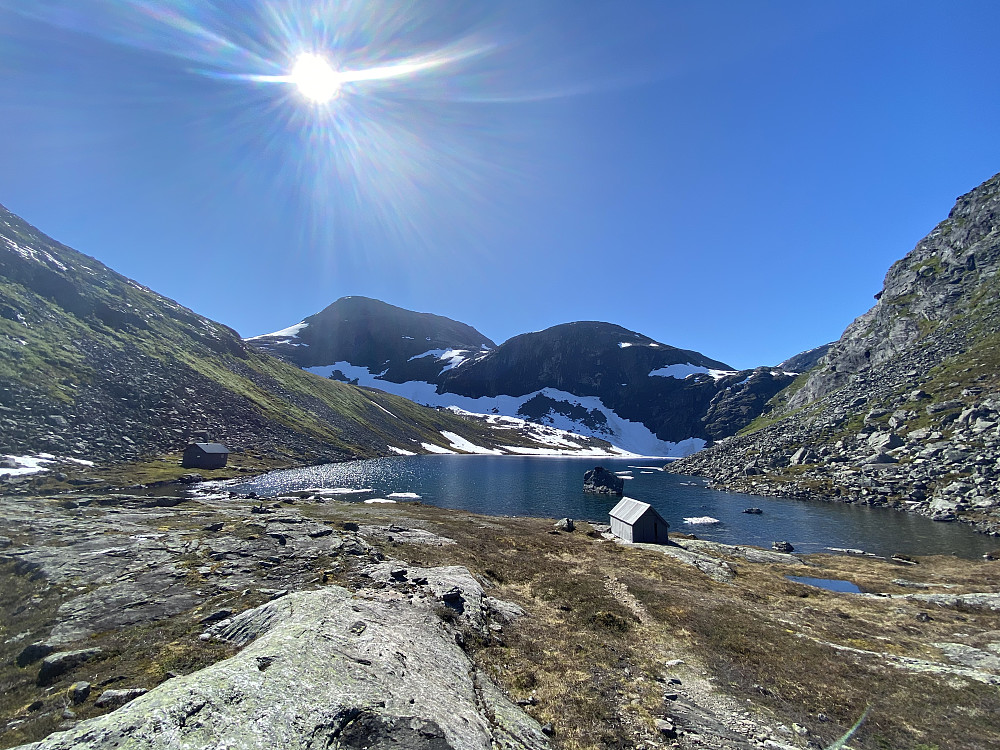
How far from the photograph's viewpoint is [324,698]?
1101 cm

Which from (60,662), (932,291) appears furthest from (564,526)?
(932,291)

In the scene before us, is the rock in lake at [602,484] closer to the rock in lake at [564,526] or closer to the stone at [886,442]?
the rock in lake at [564,526]

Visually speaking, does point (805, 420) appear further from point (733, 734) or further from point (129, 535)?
point (129, 535)

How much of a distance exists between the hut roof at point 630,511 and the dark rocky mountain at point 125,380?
85865 millimetres

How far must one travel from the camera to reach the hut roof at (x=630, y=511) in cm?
5478

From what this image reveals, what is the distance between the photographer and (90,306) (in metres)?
120

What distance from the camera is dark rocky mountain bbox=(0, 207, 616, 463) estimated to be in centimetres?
7369

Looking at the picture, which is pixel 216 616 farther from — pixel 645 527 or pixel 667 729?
pixel 645 527

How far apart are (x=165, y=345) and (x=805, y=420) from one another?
20799 centimetres

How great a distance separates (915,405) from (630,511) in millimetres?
91483

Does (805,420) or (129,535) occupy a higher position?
(805,420)

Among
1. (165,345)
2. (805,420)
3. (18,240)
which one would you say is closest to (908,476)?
(805,420)

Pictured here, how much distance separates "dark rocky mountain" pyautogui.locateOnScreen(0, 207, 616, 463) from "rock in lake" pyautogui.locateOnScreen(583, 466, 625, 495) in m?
81.9

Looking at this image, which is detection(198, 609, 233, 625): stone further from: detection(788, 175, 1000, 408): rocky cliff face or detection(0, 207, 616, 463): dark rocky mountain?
detection(788, 175, 1000, 408): rocky cliff face
